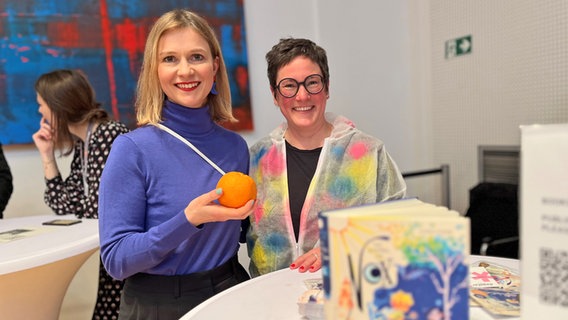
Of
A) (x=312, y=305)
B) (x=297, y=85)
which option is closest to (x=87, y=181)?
(x=297, y=85)

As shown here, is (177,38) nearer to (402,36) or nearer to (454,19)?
(454,19)

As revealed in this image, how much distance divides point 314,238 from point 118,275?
2.13 ft

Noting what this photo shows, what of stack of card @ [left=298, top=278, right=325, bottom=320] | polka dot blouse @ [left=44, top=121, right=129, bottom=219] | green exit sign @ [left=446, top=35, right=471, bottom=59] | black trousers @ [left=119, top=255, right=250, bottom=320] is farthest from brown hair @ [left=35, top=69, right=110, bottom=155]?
green exit sign @ [left=446, top=35, right=471, bottom=59]

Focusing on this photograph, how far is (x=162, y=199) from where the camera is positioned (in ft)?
4.39

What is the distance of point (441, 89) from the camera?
3920 millimetres

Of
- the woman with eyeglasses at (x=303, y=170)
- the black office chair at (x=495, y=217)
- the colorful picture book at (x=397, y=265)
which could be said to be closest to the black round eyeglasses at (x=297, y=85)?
the woman with eyeglasses at (x=303, y=170)

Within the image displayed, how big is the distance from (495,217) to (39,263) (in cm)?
262

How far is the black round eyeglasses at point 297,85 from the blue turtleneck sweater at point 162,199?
1.03ft

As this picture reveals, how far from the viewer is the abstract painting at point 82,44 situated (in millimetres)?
3217

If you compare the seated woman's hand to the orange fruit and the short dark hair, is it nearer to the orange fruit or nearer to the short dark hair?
the orange fruit

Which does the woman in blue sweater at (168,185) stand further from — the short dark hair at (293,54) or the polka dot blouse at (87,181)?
the polka dot blouse at (87,181)

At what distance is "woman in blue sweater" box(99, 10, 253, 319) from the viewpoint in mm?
1272

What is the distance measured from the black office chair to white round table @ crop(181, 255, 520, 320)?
5.43ft

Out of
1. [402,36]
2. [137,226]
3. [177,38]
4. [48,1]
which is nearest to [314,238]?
[137,226]
